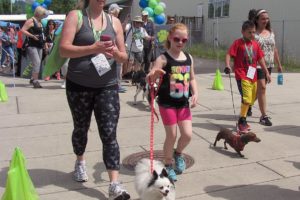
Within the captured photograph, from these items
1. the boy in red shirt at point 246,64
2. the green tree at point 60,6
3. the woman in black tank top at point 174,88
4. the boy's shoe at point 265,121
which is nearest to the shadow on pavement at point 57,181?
the woman in black tank top at point 174,88

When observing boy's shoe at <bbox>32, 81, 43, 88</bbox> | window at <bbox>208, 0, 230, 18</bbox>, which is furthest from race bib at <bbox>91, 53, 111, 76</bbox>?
window at <bbox>208, 0, 230, 18</bbox>

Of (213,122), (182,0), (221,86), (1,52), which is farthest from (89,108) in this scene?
(182,0)

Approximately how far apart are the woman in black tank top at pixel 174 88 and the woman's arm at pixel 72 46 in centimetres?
89

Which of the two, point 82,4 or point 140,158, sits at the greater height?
point 82,4

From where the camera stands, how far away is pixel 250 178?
4.70m

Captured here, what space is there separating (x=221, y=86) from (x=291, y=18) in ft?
38.8

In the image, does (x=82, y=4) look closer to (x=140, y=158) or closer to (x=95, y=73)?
(x=95, y=73)

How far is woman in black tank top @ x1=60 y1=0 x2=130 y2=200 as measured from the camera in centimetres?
395

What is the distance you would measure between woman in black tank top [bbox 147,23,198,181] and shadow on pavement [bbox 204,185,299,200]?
0.48 metres

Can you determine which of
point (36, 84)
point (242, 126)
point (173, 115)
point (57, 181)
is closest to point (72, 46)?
point (173, 115)

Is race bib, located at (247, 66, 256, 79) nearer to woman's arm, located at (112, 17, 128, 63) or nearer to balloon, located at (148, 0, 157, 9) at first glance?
woman's arm, located at (112, 17, 128, 63)

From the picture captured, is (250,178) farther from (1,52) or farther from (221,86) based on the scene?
(1,52)

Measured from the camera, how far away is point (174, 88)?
4594 millimetres

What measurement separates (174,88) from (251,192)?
130 centimetres
